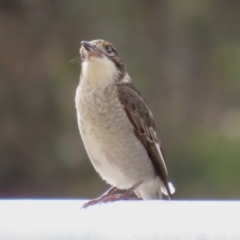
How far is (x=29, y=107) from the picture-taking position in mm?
9258

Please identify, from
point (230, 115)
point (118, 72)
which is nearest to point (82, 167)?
point (230, 115)

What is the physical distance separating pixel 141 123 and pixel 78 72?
5.09 meters

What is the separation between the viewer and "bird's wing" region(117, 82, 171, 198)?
11.8 ft

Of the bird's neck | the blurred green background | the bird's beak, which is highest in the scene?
the bird's beak

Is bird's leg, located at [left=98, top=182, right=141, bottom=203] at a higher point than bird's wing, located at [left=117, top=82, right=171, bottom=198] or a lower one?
lower

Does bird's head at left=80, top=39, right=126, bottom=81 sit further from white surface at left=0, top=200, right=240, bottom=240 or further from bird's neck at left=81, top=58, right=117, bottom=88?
white surface at left=0, top=200, right=240, bottom=240

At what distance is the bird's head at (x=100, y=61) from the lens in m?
3.56

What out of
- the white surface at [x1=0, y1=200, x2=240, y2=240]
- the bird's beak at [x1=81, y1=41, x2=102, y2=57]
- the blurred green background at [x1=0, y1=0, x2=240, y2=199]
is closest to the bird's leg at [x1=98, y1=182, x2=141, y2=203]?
the bird's beak at [x1=81, y1=41, x2=102, y2=57]

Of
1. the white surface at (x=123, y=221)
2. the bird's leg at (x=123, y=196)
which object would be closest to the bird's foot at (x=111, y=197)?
the bird's leg at (x=123, y=196)

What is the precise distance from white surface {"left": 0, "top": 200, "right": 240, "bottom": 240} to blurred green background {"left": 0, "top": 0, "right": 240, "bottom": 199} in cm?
617

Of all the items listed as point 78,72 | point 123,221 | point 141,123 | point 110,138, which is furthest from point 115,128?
point 78,72

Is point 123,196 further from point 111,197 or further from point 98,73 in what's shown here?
point 98,73

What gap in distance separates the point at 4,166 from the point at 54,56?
120 cm

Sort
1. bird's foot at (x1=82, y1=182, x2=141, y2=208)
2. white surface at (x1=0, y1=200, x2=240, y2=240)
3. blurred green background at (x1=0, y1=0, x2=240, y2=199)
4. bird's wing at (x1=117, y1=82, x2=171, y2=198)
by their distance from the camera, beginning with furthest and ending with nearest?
blurred green background at (x1=0, y1=0, x2=240, y2=199), bird's wing at (x1=117, y1=82, x2=171, y2=198), bird's foot at (x1=82, y1=182, x2=141, y2=208), white surface at (x1=0, y1=200, x2=240, y2=240)
